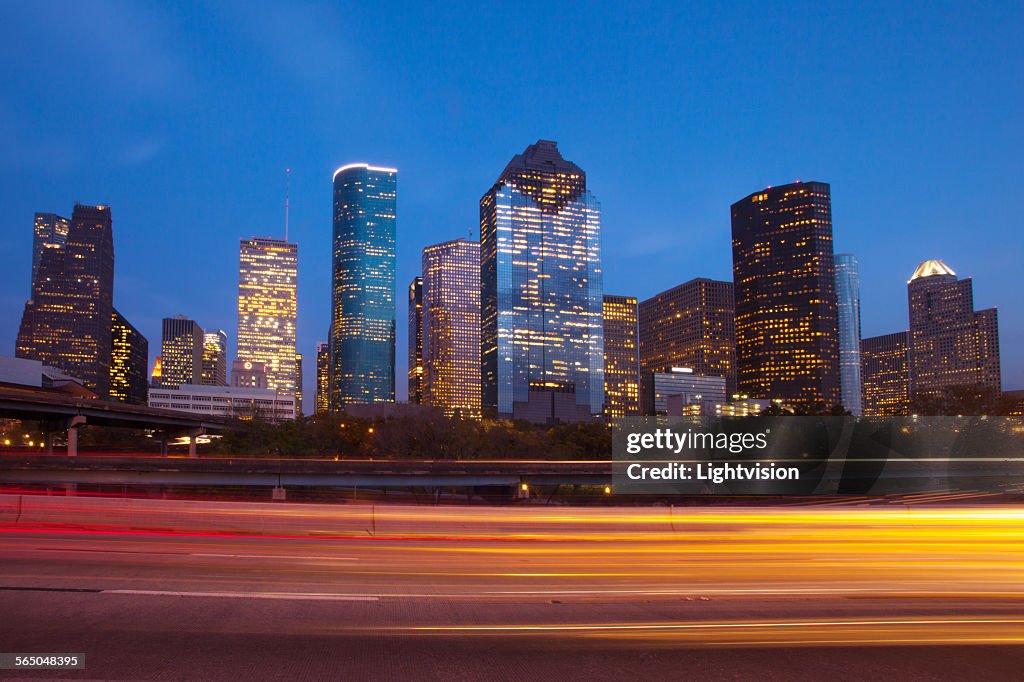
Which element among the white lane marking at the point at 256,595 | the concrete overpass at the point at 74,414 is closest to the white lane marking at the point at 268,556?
the white lane marking at the point at 256,595

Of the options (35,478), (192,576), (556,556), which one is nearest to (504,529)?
(556,556)

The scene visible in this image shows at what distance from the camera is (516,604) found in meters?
10.3

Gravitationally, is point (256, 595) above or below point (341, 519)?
above

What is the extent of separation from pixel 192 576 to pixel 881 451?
92.2 ft

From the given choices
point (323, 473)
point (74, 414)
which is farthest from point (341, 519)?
point (74, 414)

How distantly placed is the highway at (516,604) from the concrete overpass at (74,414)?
66.2 m

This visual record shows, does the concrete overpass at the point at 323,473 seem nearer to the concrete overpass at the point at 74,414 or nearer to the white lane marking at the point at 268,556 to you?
the concrete overpass at the point at 74,414

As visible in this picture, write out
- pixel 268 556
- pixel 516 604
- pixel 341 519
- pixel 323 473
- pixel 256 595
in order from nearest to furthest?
pixel 516 604 → pixel 256 595 → pixel 268 556 → pixel 341 519 → pixel 323 473

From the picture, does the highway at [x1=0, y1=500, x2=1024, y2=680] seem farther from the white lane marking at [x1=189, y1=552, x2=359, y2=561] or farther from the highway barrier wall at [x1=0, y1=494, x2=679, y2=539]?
the highway barrier wall at [x1=0, y1=494, x2=679, y2=539]

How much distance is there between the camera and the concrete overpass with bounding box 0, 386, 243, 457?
251ft

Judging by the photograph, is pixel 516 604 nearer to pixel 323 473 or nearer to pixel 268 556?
pixel 268 556

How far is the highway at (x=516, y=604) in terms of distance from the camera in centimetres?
755

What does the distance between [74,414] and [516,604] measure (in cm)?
8620

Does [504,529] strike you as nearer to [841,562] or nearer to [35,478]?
[841,562]
